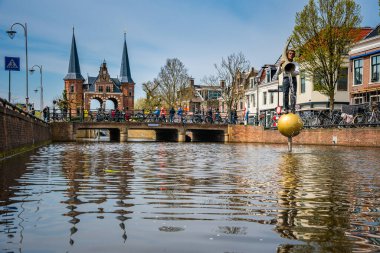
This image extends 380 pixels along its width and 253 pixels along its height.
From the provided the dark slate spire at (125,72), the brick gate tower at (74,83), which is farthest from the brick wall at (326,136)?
the brick gate tower at (74,83)

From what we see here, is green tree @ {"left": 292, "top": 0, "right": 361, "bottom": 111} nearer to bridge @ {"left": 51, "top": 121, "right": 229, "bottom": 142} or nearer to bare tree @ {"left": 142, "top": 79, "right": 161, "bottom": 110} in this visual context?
bridge @ {"left": 51, "top": 121, "right": 229, "bottom": 142}

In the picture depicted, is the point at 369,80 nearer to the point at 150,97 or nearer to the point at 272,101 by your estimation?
the point at 272,101

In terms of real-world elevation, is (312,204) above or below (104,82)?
below

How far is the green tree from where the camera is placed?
3619 centimetres

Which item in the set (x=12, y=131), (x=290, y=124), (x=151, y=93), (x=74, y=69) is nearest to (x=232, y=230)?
(x=12, y=131)

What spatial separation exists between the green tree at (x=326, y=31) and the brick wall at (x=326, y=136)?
5708mm

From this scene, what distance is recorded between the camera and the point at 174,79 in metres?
71.6

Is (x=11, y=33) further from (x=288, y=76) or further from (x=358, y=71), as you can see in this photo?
(x=358, y=71)

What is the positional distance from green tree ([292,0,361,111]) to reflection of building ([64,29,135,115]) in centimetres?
8104

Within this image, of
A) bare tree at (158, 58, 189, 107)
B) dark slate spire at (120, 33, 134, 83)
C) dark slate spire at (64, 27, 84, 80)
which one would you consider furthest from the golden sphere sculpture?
dark slate spire at (120, 33, 134, 83)

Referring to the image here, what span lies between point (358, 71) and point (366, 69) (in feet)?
4.84

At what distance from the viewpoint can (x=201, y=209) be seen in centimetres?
502

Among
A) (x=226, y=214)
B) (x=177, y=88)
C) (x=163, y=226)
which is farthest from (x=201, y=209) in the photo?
(x=177, y=88)

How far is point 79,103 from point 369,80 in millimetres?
88607
